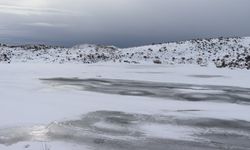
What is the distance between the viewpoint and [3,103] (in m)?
11.6

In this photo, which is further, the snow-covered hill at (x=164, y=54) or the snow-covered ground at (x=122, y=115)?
the snow-covered hill at (x=164, y=54)

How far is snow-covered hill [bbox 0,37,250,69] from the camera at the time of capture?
3266 centimetres

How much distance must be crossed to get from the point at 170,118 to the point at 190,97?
3623mm

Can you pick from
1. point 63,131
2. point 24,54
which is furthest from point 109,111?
point 24,54

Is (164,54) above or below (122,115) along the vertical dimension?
above

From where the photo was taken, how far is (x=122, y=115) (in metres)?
10.2

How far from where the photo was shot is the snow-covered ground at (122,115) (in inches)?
308

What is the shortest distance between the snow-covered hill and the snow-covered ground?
15.8 metres

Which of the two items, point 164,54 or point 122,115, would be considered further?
point 164,54

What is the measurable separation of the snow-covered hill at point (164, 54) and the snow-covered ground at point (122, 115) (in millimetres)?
15814

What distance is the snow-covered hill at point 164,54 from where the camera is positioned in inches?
1286

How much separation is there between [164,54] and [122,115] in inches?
1014

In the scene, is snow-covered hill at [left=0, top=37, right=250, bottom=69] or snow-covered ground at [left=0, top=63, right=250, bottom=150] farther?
snow-covered hill at [left=0, top=37, right=250, bottom=69]

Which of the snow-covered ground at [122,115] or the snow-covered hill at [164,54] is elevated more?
the snow-covered hill at [164,54]
